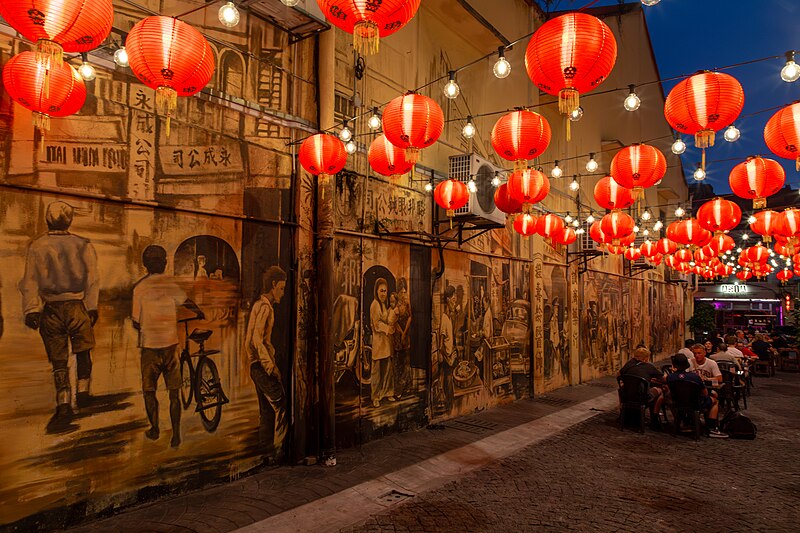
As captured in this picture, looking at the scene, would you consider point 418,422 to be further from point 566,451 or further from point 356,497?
point 356,497

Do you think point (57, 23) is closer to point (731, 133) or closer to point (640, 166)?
point (640, 166)

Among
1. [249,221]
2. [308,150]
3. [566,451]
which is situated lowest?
[566,451]

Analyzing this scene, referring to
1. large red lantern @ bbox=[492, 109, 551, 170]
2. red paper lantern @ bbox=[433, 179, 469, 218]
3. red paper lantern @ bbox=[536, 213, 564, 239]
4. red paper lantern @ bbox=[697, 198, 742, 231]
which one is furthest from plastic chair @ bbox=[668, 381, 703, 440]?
large red lantern @ bbox=[492, 109, 551, 170]

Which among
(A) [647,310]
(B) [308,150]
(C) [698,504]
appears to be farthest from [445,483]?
(A) [647,310]

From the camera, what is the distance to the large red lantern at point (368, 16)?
3658 mm

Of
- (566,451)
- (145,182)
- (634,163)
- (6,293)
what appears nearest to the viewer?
(6,293)

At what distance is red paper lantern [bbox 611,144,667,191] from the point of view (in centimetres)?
709

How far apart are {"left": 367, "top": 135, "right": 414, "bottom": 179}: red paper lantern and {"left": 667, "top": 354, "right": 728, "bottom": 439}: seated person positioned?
6.43 metres

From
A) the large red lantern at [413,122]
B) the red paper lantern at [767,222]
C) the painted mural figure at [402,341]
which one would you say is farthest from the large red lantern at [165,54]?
the red paper lantern at [767,222]

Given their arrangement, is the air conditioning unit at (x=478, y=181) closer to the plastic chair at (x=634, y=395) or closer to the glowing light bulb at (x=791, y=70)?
the plastic chair at (x=634, y=395)

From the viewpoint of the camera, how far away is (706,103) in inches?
214

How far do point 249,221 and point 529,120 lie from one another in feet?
13.2

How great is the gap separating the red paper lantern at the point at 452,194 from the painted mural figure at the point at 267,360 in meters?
3.03

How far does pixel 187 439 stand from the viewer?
570cm
